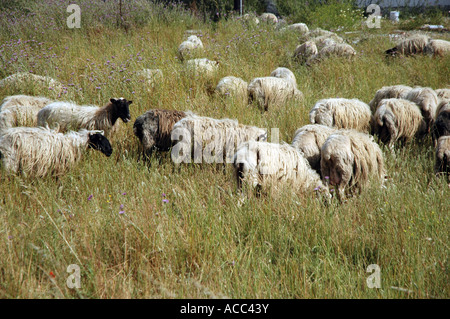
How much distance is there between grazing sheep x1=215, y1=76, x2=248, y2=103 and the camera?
7.30 metres

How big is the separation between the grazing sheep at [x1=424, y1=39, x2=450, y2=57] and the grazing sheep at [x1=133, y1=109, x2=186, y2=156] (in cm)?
752

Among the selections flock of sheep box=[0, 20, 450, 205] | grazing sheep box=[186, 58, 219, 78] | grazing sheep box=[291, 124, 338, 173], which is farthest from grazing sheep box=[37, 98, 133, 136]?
grazing sheep box=[291, 124, 338, 173]

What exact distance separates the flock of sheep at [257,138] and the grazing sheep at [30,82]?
0.35 feet

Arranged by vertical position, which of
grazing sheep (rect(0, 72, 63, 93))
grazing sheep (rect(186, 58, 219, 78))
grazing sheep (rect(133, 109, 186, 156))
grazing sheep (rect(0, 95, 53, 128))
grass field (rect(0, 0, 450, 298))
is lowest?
grass field (rect(0, 0, 450, 298))

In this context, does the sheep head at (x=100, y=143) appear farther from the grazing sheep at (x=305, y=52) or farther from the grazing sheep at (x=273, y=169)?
the grazing sheep at (x=305, y=52)

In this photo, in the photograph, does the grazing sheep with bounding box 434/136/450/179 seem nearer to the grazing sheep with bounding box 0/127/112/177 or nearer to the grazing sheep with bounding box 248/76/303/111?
the grazing sheep with bounding box 248/76/303/111

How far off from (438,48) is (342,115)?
18.4ft

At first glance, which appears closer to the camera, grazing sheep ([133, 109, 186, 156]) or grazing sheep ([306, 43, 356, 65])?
grazing sheep ([133, 109, 186, 156])

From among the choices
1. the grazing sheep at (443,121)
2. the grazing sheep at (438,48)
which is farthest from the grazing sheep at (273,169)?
the grazing sheep at (438,48)

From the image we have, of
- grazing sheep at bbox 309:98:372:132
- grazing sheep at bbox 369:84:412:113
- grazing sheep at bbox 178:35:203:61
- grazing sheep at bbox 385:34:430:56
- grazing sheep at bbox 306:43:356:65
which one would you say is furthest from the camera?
grazing sheep at bbox 385:34:430:56

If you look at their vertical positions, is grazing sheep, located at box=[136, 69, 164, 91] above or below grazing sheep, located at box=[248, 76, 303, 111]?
above

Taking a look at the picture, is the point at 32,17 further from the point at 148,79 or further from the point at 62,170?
the point at 62,170

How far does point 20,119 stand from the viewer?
19.6 feet
